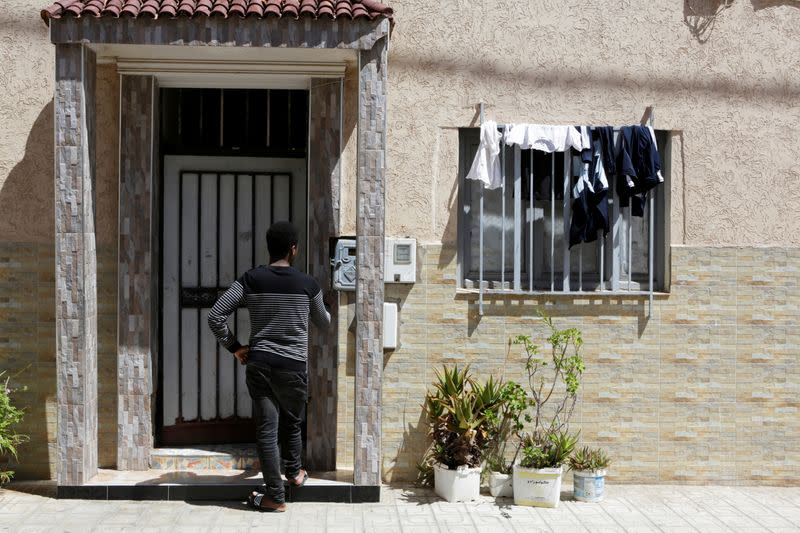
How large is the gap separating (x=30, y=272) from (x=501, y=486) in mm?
3856

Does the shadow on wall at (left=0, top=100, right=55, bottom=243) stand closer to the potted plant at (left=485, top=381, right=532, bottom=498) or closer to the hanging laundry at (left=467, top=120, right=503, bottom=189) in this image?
the hanging laundry at (left=467, top=120, right=503, bottom=189)

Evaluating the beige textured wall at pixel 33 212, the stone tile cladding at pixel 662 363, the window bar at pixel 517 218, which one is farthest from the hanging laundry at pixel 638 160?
the beige textured wall at pixel 33 212

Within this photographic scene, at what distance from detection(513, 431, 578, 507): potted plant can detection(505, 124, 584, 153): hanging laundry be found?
216 centimetres

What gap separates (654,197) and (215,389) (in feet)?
12.5

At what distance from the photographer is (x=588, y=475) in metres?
7.03

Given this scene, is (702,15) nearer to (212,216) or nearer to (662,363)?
(662,363)

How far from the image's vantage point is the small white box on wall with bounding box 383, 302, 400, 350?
7301 mm

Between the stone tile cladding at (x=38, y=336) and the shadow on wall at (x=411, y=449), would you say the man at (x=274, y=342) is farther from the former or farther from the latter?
the stone tile cladding at (x=38, y=336)

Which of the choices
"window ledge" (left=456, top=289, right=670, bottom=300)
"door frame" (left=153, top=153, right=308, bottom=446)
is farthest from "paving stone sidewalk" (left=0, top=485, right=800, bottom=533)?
"window ledge" (left=456, top=289, right=670, bottom=300)

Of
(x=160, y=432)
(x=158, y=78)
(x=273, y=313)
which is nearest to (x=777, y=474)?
(x=273, y=313)

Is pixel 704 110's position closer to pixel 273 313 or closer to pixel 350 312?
pixel 350 312

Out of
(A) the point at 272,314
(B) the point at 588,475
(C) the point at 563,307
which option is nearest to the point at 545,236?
(C) the point at 563,307

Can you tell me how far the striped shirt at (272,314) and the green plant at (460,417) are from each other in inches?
47.4

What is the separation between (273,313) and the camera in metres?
6.50
